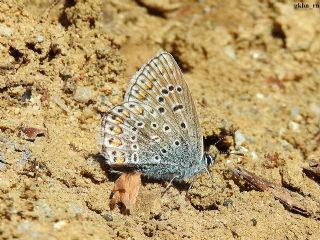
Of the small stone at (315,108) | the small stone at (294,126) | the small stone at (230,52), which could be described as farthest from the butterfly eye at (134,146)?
the small stone at (315,108)

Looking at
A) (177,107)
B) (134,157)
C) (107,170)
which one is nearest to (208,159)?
(177,107)

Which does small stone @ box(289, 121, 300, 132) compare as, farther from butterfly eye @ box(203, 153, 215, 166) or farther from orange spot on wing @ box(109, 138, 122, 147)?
orange spot on wing @ box(109, 138, 122, 147)

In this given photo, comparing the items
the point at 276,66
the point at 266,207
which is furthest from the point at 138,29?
the point at 266,207

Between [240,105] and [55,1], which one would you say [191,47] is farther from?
[55,1]

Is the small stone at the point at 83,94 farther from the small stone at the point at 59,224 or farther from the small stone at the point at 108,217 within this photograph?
the small stone at the point at 59,224

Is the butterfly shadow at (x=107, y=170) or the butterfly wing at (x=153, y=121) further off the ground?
the butterfly wing at (x=153, y=121)
